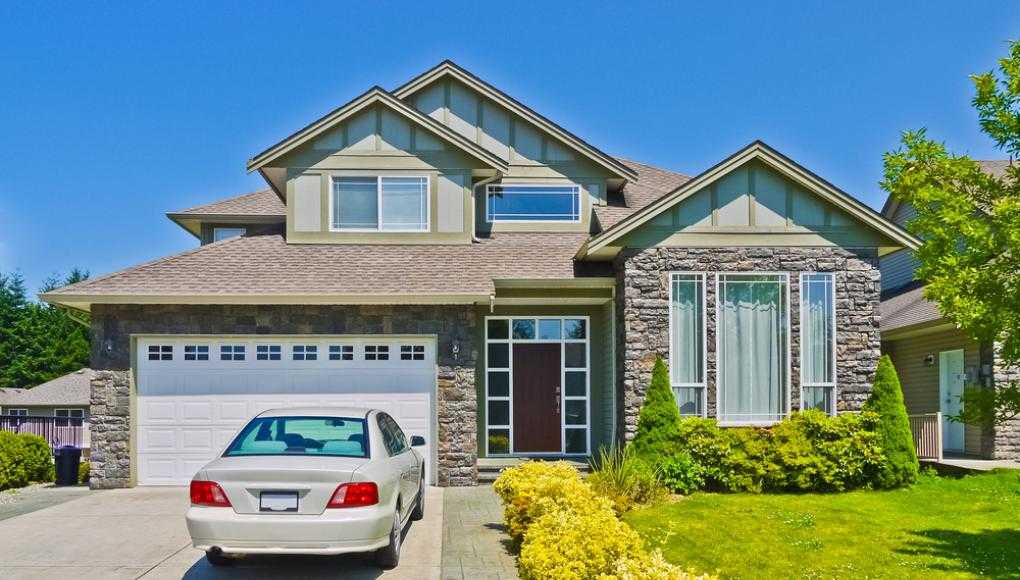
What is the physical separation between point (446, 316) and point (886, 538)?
24.1 ft

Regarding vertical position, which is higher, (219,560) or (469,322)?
(469,322)

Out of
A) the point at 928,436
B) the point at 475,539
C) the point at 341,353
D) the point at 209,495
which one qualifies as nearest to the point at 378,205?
the point at 341,353

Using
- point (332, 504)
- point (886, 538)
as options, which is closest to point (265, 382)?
point (332, 504)

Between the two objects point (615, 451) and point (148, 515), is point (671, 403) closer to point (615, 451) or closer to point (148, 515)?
point (615, 451)

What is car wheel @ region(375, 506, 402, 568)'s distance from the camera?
8.08m

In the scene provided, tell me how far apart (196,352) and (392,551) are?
7.43 m

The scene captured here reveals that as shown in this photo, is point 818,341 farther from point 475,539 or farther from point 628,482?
point 475,539

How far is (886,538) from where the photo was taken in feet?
32.1

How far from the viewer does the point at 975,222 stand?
8.93m

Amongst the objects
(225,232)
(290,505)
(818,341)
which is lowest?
(290,505)

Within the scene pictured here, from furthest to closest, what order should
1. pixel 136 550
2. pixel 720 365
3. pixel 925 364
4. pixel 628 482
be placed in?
pixel 925 364, pixel 720 365, pixel 628 482, pixel 136 550

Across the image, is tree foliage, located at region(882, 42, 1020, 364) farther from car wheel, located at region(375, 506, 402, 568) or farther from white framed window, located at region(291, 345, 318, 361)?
white framed window, located at region(291, 345, 318, 361)

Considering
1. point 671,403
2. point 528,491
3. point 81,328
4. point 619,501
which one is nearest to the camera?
point 528,491

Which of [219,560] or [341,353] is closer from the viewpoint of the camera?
[219,560]
